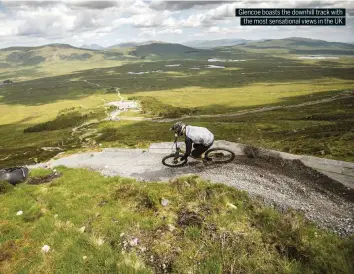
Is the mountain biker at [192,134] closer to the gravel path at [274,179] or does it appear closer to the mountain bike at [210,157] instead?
the gravel path at [274,179]

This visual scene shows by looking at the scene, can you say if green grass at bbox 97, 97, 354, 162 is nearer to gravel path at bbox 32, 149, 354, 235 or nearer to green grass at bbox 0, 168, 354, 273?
gravel path at bbox 32, 149, 354, 235

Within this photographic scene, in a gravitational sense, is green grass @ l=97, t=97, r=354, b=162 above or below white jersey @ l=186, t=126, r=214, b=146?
below

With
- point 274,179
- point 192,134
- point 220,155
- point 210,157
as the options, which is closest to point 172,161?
point 210,157

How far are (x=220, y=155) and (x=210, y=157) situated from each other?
1154 millimetres

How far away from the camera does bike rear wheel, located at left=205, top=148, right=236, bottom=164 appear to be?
24.6 meters

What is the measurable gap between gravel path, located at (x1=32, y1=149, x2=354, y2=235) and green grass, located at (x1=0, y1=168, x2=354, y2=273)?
43.7 inches

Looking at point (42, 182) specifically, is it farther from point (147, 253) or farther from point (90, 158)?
point (147, 253)

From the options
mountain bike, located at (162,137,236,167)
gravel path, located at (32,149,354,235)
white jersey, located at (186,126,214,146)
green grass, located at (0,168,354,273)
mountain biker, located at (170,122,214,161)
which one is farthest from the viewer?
mountain bike, located at (162,137,236,167)

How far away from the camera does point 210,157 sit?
24953 mm

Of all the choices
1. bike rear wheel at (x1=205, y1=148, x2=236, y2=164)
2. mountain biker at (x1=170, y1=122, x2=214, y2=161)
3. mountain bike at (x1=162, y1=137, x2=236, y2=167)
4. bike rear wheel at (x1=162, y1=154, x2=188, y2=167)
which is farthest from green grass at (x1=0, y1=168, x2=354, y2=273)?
bike rear wheel at (x1=205, y1=148, x2=236, y2=164)

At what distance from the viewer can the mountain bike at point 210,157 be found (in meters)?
24.3

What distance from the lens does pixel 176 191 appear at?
19938mm

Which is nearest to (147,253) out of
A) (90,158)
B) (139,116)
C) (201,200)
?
(201,200)

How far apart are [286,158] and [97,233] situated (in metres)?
16.4
